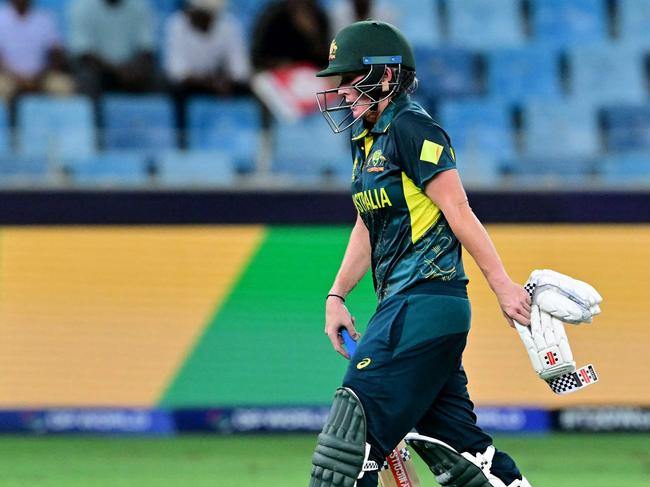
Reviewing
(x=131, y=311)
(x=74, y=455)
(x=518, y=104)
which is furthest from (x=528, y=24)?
(x=74, y=455)

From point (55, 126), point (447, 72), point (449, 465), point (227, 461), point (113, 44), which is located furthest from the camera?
point (447, 72)

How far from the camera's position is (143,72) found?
12.3 metres

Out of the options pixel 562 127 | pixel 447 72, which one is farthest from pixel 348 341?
pixel 447 72

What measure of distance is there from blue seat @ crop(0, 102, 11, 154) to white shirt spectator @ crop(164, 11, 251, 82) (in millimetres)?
1615

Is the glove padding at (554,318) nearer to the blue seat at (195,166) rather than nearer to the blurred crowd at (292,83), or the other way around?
the blurred crowd at (292,83)

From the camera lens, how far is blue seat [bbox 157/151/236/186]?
1048cm

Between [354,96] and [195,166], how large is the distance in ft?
19.0

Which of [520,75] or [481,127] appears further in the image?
[520,75]

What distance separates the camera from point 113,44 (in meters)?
12.3

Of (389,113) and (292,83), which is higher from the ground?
(389,113)

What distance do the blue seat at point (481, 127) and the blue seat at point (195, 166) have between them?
1.89 metres

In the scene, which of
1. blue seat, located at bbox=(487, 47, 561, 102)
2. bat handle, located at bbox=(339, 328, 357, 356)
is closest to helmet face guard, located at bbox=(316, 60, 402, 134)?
bat handle, located at bbox=(339, 328, 357, 356)

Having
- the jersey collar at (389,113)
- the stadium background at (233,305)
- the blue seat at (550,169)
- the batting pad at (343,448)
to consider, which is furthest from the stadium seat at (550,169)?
the batting pad at (343,448)

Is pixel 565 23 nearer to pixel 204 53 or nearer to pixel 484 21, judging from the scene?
pixel 484 21
